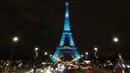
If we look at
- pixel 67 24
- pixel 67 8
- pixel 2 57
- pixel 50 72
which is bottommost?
pixel 50 72

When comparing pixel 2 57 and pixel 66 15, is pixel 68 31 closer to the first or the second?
pixel 66 15

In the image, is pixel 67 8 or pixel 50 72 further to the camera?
pixel 67 8

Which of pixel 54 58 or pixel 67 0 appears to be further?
pixel 67 0

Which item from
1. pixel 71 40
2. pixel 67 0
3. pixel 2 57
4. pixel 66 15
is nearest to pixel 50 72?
pixel 2 57

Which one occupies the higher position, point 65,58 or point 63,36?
point 63,36

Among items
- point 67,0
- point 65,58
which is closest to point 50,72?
point 67,0

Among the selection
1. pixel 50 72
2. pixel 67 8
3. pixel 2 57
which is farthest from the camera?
pixel 67 8

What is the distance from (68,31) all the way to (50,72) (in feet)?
231

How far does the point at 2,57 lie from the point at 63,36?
32656 millimetres

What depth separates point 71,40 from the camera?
97.1 m

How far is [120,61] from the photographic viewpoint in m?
A: 21.3

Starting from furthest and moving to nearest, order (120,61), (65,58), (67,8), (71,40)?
(65,58), (67,8), (71,40), (120,61)

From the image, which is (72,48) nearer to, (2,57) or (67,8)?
(67,8)

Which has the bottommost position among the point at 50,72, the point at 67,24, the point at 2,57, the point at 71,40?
the point at 50,72
